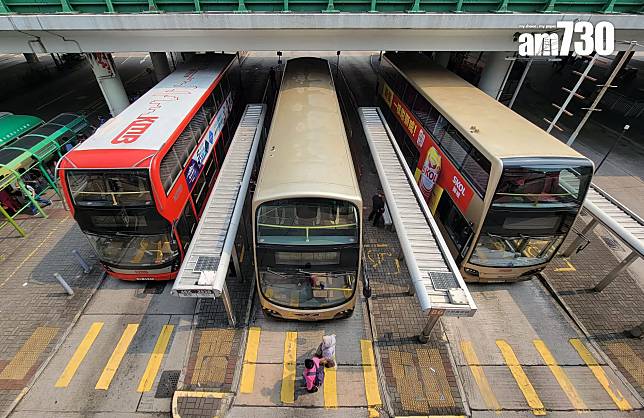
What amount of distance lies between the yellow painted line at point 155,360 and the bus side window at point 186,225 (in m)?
2.30

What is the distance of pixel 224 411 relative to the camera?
703 centimetres

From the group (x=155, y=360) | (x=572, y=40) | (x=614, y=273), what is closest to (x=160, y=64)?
(x=155, y=360)

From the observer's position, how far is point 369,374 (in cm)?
771

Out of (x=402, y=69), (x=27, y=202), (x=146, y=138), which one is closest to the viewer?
(x=146, y=138)

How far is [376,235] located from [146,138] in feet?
26.2

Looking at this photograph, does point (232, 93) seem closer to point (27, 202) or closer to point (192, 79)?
point (192, 79)

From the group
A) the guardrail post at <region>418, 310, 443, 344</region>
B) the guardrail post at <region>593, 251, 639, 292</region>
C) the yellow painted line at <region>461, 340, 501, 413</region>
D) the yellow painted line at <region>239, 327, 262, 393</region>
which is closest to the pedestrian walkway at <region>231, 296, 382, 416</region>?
the yellow painted line at <region>239, 327, 262, 393</region>

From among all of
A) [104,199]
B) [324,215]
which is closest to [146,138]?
[104,199]

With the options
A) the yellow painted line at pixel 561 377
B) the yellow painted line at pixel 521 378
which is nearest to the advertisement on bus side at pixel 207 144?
the yellow painted line at pixel 521 378

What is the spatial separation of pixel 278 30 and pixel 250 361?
487 inches

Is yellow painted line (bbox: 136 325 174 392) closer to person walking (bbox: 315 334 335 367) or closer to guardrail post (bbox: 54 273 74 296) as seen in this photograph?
guardrail post (bbox: 54 273 74 296)

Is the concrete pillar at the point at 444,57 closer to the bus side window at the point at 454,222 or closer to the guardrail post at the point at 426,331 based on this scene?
the bus side window at the point at 454,222

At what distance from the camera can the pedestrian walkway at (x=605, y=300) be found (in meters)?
8.21

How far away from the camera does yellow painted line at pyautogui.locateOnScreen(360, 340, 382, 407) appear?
727cm
